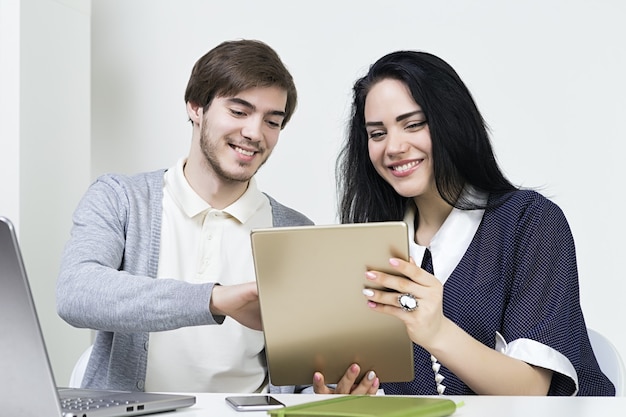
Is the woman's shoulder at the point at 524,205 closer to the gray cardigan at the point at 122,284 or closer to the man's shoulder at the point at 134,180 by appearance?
the gray cardigan at the point at 122,284

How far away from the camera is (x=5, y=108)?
2.74m

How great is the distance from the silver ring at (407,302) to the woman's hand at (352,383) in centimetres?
17

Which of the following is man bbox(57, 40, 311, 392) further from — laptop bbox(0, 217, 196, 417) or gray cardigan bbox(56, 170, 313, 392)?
laptop bbox(0, 217, 196, 417)

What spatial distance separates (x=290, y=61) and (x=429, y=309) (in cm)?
189

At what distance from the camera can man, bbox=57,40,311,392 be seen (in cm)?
188

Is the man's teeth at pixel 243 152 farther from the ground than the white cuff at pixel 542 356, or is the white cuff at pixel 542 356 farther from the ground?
the man's teeth at pixel 243 152

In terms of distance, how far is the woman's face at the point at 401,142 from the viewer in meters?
1.78

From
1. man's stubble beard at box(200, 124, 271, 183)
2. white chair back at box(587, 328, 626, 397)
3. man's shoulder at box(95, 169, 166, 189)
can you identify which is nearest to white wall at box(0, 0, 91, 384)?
man's shoulder at box(95, 169, 166, 189)

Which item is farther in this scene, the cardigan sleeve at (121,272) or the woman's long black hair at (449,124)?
the woman's long black hair at (449,124)

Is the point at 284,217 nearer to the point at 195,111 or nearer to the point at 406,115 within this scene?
the point at 195,111

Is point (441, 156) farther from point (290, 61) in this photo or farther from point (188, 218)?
point (290, 61)

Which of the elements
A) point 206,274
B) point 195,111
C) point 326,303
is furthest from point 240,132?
point 326,303

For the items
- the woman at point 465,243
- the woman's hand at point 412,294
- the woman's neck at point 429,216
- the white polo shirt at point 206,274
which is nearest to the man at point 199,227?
the white polo shirt at point 206,274

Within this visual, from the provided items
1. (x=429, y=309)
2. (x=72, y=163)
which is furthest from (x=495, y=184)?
(x=72, y=163)
